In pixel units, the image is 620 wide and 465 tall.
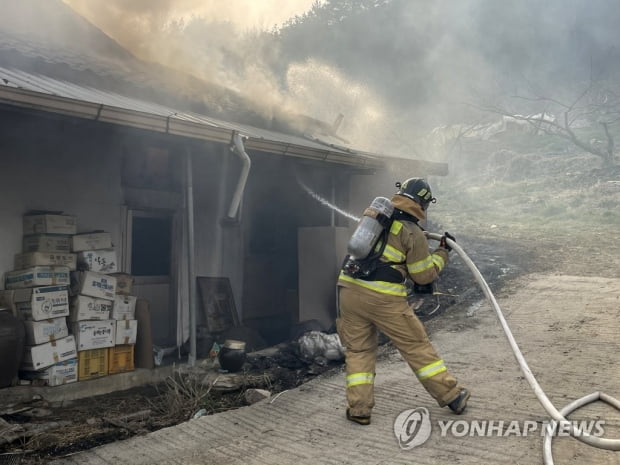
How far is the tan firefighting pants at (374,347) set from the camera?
3.58 m

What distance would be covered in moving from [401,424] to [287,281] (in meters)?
4.40

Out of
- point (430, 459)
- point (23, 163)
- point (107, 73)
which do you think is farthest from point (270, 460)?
point (107, 73)

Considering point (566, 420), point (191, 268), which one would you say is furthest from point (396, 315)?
point (191, 268)

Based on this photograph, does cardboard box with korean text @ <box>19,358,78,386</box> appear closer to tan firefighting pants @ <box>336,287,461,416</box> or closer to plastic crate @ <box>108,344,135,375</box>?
plastic crate @ <box>108,344,135,375</box>

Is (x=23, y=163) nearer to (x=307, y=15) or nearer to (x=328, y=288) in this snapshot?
(x=328, y=288)

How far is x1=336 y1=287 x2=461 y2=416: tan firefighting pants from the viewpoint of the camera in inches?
141

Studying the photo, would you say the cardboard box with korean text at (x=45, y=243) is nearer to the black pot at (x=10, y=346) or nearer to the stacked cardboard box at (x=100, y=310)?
the stacked cardboard box at (x=100, y=310)

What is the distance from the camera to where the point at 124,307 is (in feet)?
17.7

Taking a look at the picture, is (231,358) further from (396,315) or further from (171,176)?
(171,176)

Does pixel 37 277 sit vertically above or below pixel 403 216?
below

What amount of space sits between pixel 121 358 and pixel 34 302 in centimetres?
111

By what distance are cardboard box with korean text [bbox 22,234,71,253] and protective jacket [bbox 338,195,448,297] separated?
3.06 metres

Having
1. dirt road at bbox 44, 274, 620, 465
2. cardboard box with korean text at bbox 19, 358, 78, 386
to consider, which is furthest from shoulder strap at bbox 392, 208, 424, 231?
cardboard box with korean text at bbox 19, 358, 78, 386

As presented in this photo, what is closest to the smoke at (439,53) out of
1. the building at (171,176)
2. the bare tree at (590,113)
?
the bare tree at (590,113)
